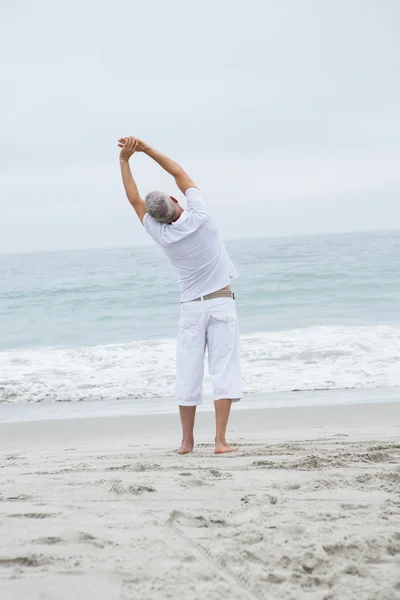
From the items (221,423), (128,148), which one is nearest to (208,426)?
(221,423)

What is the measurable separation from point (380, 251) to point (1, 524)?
27229 millimetres

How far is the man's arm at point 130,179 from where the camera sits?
4.76 m

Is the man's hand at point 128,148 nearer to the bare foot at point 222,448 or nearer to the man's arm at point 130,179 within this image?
the man's arm at point 130,179

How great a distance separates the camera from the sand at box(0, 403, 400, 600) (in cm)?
237

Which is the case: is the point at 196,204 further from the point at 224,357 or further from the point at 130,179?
the point at 224,357

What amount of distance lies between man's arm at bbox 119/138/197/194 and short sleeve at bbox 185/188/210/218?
4.1 inches

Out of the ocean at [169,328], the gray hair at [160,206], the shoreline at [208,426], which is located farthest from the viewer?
the ocean at [169,328]

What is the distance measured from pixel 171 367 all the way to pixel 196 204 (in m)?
5.60

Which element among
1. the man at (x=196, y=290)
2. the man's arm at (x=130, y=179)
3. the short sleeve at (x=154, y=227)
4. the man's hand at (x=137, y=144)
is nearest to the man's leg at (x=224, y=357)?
the man at (x=196, y=290)

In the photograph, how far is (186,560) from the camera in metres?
2.54

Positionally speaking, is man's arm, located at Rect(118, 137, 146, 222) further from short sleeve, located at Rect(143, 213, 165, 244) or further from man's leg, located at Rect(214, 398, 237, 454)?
man's leg, located at Rect(214, 398, 237, 454)

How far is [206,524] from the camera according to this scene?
2922 mm

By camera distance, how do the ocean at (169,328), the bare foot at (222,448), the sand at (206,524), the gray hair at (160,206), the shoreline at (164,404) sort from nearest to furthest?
the sand at (206,524) < the gray hair at (160,206) < the bare foot at (222,448) < the shoreline at (164,404) < the ocean at (169,328)

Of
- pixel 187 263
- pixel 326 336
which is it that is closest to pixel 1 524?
pixel 187 263
